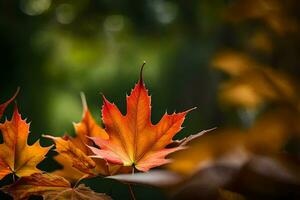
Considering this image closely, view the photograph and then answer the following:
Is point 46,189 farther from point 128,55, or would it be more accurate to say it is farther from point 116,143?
point 128,55

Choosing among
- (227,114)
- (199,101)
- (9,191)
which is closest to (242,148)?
(9,191)

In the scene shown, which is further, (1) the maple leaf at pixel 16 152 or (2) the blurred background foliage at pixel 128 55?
(2) the blurred background foliage at pixel 128 55

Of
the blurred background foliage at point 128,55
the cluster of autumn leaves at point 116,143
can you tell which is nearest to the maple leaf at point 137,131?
the cluster of autumn leaves at point 116,143

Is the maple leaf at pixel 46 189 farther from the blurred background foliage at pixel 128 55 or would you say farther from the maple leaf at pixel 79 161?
the blurred background foliage at pixel 128 55

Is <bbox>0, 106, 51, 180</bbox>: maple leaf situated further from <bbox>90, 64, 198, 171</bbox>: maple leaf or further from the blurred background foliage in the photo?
the blurred background foliage

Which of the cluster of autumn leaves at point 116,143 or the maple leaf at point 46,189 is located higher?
the cluster of autumn leaves at point 116,143
